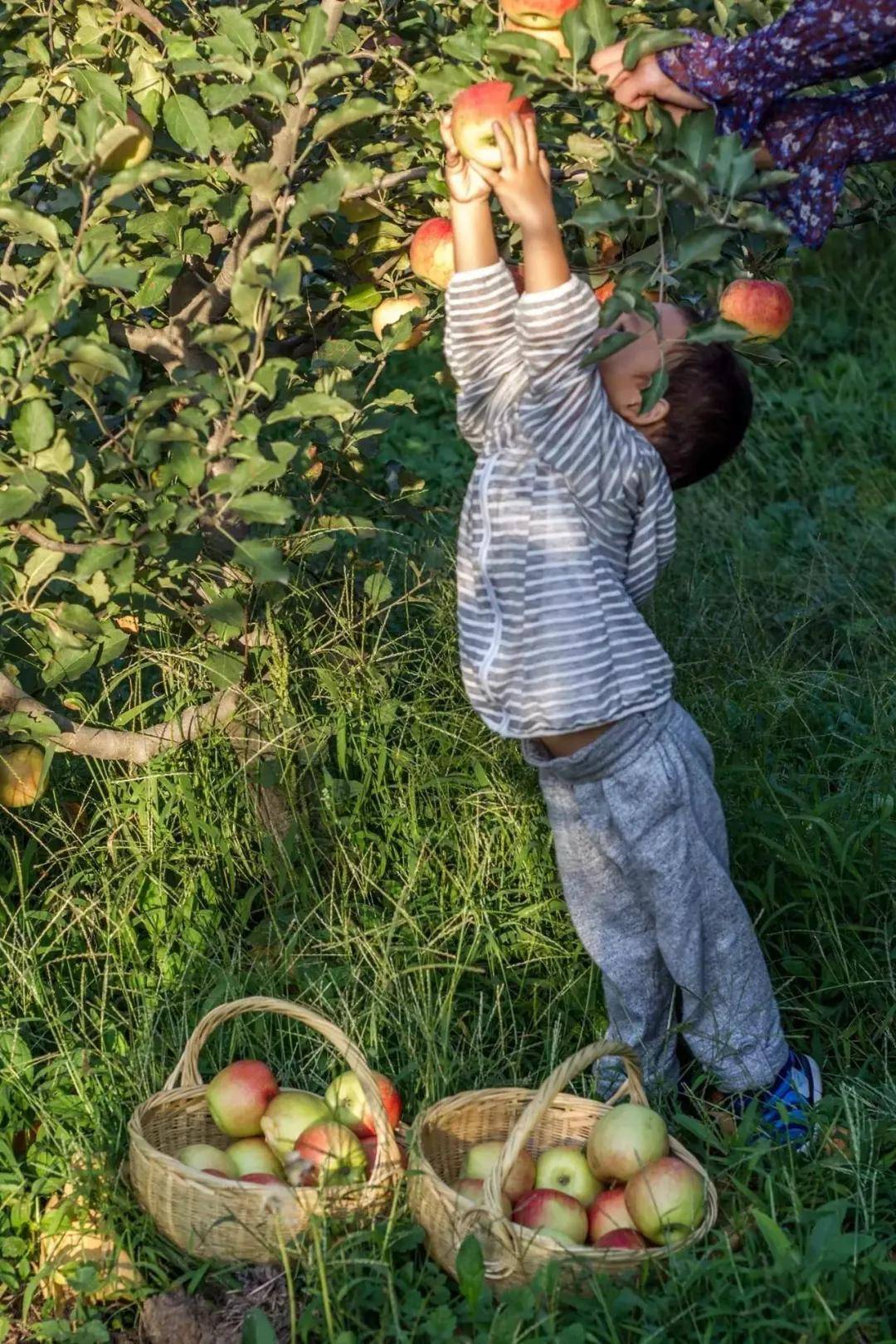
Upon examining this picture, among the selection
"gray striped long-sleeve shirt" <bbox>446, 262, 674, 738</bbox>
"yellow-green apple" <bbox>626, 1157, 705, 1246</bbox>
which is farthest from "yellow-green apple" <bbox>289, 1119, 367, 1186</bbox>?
"gray striped long-sleeve shirt" <bbox>446, 262, 674, 738</bbox>

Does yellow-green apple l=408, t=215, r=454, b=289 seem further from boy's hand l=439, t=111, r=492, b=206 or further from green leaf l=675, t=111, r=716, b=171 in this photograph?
green leaf l=675, t=111, r=716, b=171

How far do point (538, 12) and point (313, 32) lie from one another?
0.29m

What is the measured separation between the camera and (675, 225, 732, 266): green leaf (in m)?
2.01

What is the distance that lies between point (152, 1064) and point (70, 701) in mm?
651

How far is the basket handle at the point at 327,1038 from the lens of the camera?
6.79 feet

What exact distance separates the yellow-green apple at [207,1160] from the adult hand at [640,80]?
1466 millimetres

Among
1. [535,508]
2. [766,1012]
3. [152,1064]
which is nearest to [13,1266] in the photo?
[152,1064]

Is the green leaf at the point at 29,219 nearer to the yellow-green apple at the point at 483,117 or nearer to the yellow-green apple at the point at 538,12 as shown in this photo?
the yellow-green apple at the point at 483,117

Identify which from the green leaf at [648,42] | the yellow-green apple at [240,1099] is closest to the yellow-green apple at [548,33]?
the green leaf at [648,42]

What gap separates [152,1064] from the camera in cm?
241

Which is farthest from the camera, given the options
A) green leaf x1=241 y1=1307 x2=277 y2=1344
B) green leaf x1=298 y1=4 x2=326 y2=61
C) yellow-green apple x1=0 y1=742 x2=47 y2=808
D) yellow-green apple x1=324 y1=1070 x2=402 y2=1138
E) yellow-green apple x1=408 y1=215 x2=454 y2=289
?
yellow-green apple x1=0 y1=742 x2=47 y2=808

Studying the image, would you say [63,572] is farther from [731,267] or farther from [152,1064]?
[731,267]

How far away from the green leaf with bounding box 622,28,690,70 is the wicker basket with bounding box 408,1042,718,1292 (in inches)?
48.4

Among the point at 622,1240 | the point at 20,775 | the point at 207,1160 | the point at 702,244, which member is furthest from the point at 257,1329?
the point at 702,244
